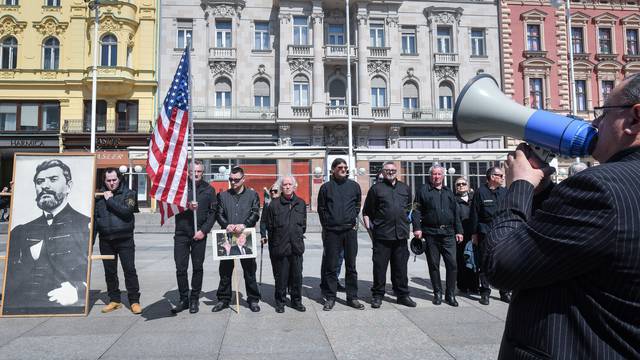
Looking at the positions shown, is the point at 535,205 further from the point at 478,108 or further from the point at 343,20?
the point at 343,20

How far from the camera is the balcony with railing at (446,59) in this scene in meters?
28.6

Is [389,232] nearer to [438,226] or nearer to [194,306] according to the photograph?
[438,226]

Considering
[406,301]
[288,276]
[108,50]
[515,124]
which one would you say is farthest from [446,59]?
[515,124]

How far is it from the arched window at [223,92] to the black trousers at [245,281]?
22528mm

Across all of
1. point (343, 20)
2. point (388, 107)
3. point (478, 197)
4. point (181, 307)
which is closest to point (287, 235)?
point (181, 307)

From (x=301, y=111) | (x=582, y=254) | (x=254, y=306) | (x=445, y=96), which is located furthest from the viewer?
(x=445, y=96)

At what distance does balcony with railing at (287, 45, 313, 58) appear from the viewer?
89.1ft

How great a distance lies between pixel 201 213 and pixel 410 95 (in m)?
24.6

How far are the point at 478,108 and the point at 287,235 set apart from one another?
442cm

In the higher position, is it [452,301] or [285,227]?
[285,227]

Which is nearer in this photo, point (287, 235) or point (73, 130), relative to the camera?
point (287, 235)

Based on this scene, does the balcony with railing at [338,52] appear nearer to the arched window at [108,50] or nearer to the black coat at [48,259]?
the arched window at [108,50]

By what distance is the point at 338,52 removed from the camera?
90.3 ft

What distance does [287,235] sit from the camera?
6.02 meters
